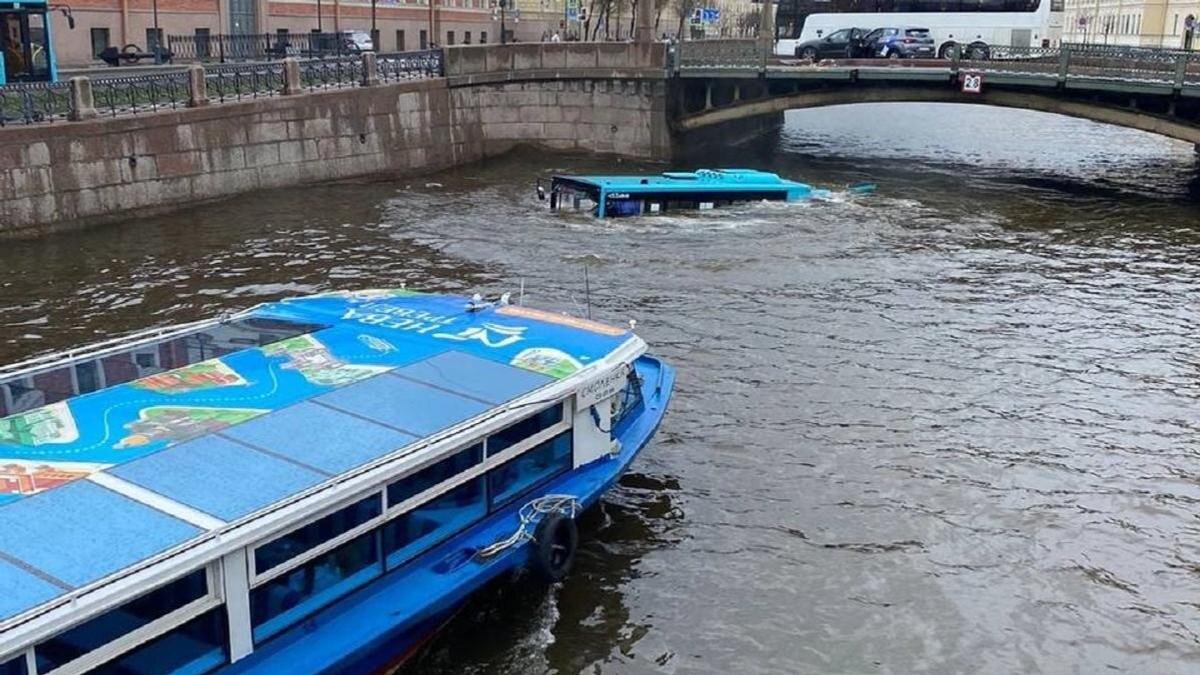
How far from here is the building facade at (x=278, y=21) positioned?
4003cm

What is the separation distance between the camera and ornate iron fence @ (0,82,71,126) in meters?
24.6

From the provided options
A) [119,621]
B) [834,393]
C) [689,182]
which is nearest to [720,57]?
[689,182]

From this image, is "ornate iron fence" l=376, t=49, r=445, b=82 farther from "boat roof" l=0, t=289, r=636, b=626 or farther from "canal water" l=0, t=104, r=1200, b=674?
"boat roof" l=0, t=289, r=636, b=626

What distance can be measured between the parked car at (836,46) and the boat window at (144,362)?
36904mm

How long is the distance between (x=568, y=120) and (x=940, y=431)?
26.0 metres

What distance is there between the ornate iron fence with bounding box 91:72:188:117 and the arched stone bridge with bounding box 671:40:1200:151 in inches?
654

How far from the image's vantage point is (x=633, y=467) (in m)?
13.8

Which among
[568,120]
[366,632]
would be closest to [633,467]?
[366,632]

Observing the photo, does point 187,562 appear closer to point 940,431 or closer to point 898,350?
point 940,431

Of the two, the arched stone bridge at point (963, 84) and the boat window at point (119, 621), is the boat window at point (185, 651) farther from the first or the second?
the arched stone bridge at point (963, 84)

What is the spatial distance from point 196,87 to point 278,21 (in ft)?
76.4

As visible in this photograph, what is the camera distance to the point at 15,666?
21.5 ft

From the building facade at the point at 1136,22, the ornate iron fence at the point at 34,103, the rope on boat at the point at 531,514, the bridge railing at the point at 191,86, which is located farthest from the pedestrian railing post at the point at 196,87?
the building facade at the point at 1136,22

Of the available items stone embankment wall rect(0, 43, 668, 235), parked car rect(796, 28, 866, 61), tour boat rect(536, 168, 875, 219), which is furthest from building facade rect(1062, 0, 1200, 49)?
tour boat rect(536, 168, 875, 219)
